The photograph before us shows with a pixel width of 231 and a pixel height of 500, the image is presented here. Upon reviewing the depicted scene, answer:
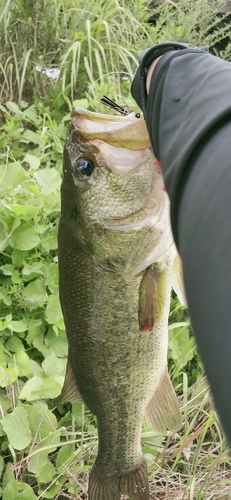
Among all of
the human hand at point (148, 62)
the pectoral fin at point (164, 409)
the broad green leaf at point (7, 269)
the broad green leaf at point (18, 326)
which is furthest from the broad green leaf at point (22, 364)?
the human hand at point (148, 62)

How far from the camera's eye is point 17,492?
70.2 inches

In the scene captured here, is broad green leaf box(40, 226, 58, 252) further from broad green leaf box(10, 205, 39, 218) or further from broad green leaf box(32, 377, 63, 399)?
broad green leaf box(32, 377, 63, 399)

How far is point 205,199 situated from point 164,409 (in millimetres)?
1101

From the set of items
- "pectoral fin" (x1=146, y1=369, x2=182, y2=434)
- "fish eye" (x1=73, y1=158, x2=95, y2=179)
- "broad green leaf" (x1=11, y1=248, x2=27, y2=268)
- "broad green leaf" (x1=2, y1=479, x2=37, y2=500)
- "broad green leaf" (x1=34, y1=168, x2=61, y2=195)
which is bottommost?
"broad green leaf" (x1=2, y1=479, x2=37, y2=500)

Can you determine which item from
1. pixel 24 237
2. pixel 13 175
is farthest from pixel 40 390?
pixel 13 175

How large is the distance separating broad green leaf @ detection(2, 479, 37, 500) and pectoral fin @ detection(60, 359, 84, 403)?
488 mm

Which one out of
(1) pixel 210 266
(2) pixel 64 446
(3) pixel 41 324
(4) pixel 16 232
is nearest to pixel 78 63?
(4) pixel 16 232

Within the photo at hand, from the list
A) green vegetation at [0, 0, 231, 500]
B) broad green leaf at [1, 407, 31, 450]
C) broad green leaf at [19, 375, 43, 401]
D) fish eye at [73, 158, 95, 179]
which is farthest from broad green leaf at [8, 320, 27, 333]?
fish eye at [73, 158, 95, 179]

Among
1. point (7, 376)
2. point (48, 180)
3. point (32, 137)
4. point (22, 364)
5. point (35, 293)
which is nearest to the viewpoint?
point (7, 376)

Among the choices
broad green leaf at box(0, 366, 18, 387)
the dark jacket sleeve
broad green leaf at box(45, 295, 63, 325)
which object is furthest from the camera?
broad green leaf at box(45, 295, 63, 325)

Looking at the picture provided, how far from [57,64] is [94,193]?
8.99ft

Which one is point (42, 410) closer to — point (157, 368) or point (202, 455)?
point (157, 368)

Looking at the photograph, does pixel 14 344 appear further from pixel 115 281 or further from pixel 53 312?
pixel 115 281

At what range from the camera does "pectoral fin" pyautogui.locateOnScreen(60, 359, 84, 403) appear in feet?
5.01
